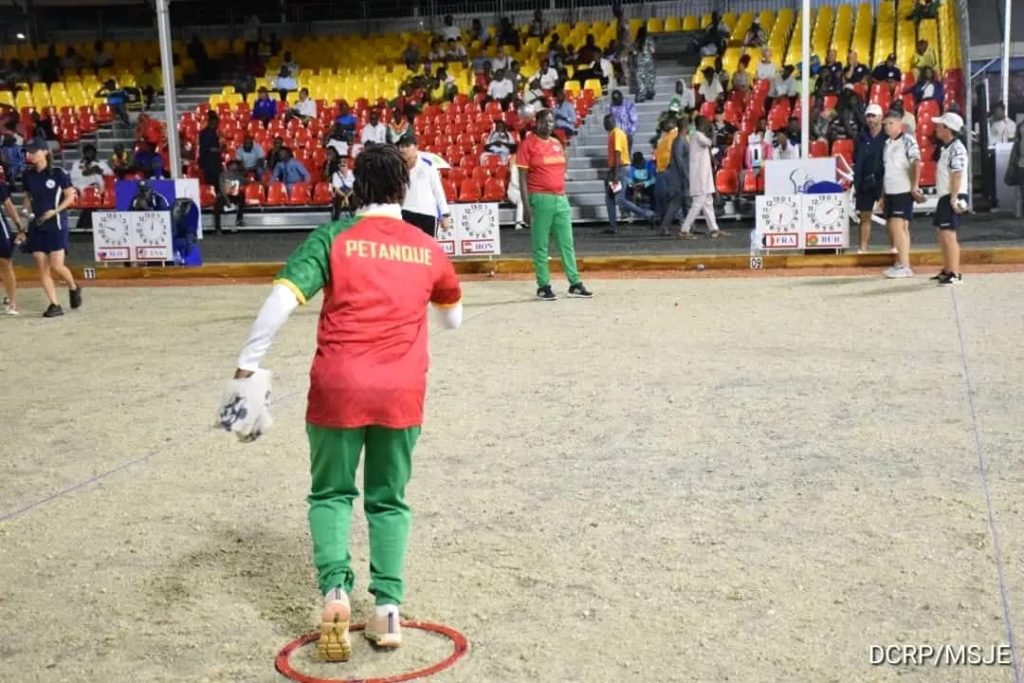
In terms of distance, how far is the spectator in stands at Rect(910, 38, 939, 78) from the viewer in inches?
885

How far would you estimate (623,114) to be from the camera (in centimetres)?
2284

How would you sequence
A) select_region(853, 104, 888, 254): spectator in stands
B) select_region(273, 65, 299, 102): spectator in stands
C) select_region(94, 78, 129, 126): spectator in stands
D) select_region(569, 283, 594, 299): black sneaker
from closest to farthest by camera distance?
select_region(569, 283, 594, 299): black sneaker < select_region(853, 104, 888, 254): spectator in stands < select_region(94, 78, 129, 126): spectator in stands < select_region(273, 65, 299, 102): spectator in stands

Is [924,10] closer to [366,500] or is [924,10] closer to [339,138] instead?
[339,138]

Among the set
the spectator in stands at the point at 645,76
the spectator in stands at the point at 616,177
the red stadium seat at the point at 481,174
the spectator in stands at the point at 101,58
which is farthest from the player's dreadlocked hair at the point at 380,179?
the spectator in stands at the point at 101,58

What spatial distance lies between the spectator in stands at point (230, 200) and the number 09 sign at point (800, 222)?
35.1 ft

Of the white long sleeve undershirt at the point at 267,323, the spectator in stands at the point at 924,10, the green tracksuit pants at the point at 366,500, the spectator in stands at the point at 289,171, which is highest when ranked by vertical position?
the spectator in stands at the point at 924,10

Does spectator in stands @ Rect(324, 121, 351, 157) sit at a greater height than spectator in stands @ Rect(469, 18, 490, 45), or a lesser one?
lesser

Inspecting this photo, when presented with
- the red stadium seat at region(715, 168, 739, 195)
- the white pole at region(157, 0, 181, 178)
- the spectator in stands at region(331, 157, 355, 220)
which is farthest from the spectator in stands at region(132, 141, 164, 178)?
the red stadium seat at region(715, 168, 739, 195)

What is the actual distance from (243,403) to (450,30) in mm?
25150

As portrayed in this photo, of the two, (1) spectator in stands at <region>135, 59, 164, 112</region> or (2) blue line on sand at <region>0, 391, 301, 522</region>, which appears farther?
(1) spectator in stands at <region>135, 59, 164, 112</region>

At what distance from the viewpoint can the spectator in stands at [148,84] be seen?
2797 cm

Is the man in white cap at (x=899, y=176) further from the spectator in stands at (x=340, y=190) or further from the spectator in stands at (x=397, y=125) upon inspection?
the spectator in stands at (x=397, y=125)

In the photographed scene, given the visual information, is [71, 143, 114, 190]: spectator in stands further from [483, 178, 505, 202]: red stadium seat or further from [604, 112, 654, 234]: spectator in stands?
[604, 112, 654, 234]: spectator in stands

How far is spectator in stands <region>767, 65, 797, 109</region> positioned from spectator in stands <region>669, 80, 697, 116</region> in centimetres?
141
